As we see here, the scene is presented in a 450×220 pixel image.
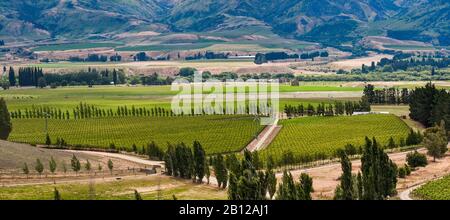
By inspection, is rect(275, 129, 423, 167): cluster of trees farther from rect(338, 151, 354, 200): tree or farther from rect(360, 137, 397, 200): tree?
rect(338, 151, 354, 200): tree

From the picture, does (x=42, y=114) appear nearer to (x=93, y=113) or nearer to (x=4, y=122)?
(x=93, y=113)

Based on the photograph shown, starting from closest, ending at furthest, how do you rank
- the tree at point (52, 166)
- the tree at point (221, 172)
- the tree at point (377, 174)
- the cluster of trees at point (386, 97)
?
the tree at point (377, 174), the tree at point (221, 172), the tree at point (52, 166), the cluster of trees at point (386, 97)

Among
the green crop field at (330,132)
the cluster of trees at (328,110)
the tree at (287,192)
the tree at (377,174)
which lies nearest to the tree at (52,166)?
the green crop field at (330,132)

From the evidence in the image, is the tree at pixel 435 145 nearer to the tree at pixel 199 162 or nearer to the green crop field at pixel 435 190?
the green crop field at pixel 435 190

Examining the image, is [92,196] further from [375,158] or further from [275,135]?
[275,135]

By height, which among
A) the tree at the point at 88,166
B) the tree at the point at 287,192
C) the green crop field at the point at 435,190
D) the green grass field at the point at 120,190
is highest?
the tree at the point at 287,192

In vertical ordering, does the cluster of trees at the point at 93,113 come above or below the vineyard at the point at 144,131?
above
